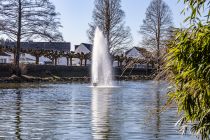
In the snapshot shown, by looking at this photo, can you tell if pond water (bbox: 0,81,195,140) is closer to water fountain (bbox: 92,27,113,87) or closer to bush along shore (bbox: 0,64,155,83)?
bush along shore (bbox: 0,64,155,83)

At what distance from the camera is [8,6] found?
151ft

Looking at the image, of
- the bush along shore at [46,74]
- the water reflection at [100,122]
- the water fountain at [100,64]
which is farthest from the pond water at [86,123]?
the water fountain at [100,64]

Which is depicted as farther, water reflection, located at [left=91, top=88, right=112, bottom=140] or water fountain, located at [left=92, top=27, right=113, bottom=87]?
water fountain, located at [left=92, top=27, right=113, bottom=87]

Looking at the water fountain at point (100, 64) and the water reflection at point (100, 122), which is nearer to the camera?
the water reflection at point (100, 122)

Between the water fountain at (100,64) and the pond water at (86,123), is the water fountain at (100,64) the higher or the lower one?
the higher one

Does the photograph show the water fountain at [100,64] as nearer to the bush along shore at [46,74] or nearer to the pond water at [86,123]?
the bush along shore at [46,74]

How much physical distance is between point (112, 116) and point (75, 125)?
107 inches

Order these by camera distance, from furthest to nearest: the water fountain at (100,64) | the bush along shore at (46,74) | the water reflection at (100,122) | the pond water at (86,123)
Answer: the water fountain at (100,64) < the bush along shore at (46,74) < the water reflection at (100,122) < the pond water at (86,123)

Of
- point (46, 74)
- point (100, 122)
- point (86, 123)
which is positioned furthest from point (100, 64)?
point (86, 123)

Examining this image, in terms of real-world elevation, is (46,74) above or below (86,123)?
above

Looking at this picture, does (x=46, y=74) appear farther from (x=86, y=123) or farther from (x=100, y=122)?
(x=86, y=123)

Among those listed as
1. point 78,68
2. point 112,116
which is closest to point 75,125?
point 112,116

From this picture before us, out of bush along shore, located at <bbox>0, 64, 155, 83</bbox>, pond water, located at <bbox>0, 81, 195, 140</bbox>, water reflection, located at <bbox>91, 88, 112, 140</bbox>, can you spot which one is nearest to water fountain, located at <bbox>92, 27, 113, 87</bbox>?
bush along shore, located at <bbox>0, 64, 155, 83</bbox>

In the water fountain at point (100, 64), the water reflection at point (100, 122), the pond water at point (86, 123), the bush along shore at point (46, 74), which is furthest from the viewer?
the water fountain at point (100, 64)
